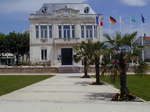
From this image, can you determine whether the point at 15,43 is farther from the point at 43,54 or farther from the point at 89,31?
the point at 89,31

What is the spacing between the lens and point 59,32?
75.8 meters

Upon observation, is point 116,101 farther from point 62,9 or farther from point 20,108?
point 62,9

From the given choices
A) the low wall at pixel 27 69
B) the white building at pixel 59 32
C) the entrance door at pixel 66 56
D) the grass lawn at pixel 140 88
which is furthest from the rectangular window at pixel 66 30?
the grass lawn at pixel 140 88

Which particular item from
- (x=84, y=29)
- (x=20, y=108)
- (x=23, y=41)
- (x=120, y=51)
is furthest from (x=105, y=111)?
(x=23, y=41)

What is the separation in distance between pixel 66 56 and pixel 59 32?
4465 millimetres

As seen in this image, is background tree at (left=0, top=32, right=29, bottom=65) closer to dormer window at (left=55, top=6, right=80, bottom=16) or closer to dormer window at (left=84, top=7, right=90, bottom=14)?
dormer window at (left=55, top=6, right=80, bottom=16)

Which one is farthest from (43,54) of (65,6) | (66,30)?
(65,6)

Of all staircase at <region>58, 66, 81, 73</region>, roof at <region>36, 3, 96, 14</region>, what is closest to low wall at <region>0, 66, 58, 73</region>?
staircase at <region>58, 66, 81, 73</region>

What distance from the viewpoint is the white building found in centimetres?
7500

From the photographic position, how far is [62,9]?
247ft

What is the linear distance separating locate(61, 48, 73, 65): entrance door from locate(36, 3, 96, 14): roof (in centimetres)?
725

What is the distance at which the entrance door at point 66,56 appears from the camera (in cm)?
7575

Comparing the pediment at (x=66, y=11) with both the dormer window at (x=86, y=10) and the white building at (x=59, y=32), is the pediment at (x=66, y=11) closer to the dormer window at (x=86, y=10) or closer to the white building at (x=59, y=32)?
the white building at (x=59, y=32)

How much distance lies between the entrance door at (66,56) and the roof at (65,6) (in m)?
7.25
